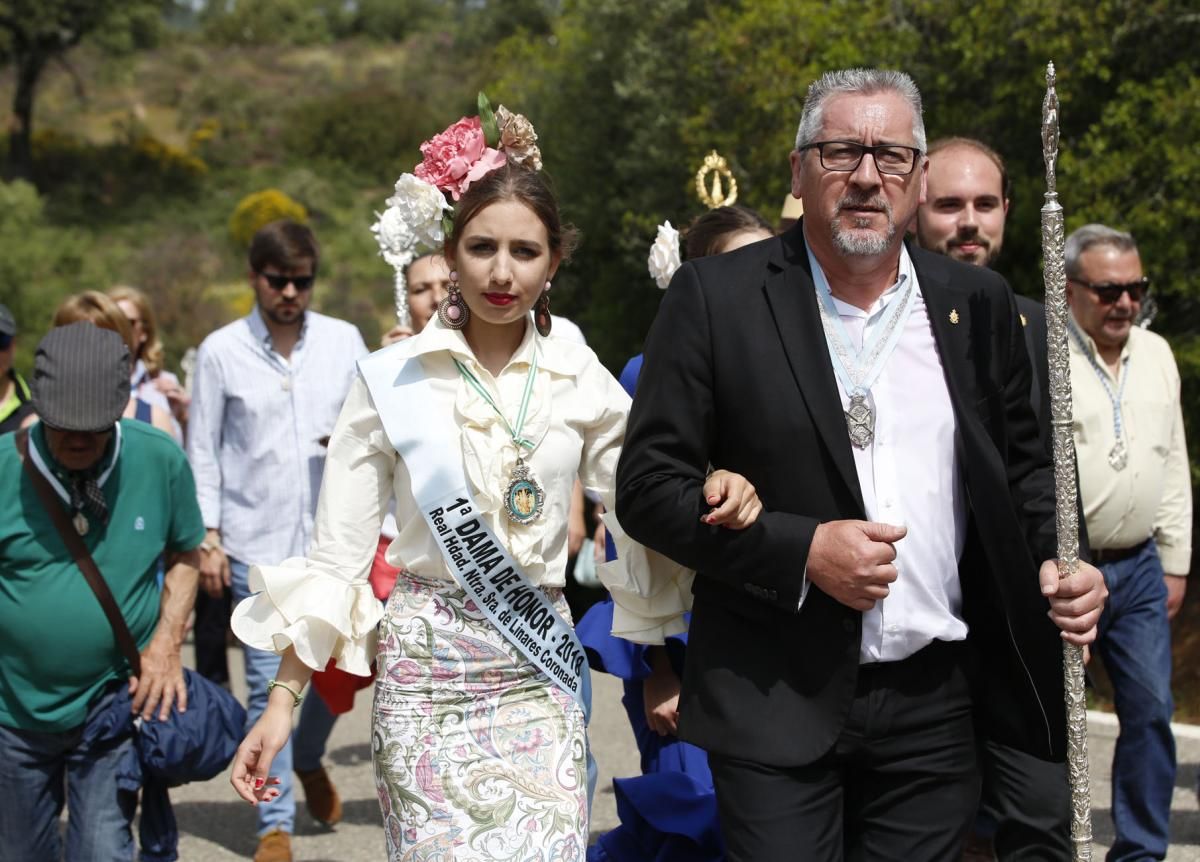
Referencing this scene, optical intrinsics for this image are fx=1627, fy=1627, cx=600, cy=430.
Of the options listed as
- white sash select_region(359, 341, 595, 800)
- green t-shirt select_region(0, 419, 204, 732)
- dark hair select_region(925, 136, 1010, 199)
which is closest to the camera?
white sash select_region(359, 341, 595, 800)

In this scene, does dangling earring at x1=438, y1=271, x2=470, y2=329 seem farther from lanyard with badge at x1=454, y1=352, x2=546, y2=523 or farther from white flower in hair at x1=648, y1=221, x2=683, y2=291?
white flower in hair at x1=648, y1=221, x2=683, y2=291

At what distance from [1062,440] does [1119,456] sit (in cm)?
249

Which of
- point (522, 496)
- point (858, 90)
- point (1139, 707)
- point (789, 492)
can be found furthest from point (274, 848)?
point (858, 90)

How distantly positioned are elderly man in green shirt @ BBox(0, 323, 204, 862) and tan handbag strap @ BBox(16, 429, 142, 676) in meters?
0.01

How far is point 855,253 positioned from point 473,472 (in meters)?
0.93

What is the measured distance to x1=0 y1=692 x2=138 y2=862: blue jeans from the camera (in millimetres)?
4547

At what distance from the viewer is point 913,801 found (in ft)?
10.4

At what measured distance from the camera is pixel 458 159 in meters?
3.66

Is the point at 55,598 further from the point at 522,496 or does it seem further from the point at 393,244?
the point at 393,244

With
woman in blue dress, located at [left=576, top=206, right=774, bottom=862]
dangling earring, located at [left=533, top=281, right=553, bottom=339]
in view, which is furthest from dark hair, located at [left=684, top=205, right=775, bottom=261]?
dangling earring, located at [left=533, top=281, right=553, bottom=339]

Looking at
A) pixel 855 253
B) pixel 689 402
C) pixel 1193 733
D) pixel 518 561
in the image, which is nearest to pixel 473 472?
pixel 518 561

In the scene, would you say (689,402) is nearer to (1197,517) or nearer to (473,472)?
(473,472)

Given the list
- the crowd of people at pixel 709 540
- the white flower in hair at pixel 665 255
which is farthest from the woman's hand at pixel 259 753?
the white flower in hair at pixel 665 255

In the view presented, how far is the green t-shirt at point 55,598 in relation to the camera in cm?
449
